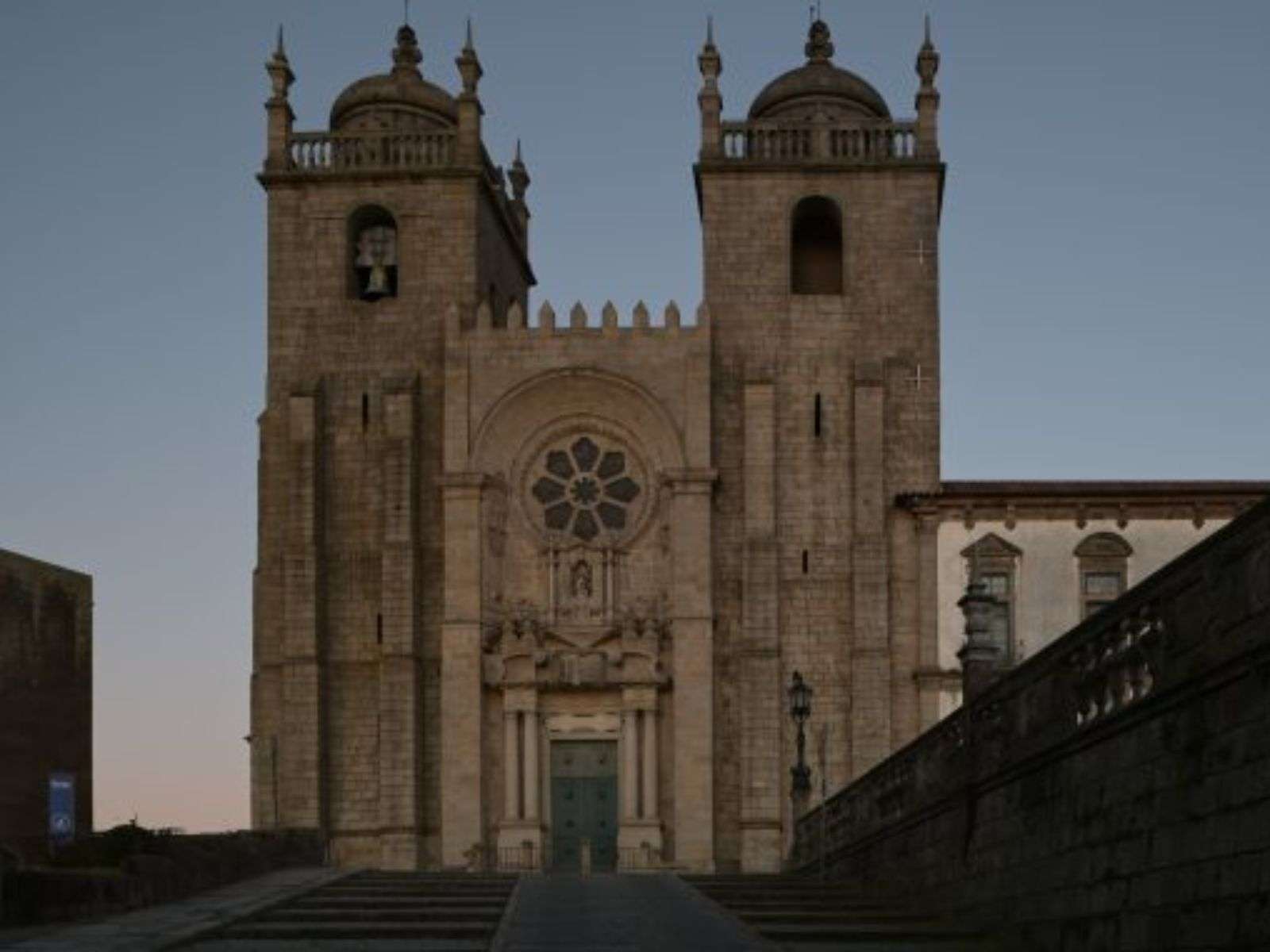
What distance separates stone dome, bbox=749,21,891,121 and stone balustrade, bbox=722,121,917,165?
3.44 ft

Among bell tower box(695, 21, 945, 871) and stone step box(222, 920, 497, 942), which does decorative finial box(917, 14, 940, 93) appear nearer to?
bell tower box(695, 21, 945, 871)

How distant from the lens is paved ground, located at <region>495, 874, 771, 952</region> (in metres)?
23.0

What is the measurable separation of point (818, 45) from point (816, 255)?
220 inches

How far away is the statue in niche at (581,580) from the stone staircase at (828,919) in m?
19.4

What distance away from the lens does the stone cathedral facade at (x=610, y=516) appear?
53688 mm

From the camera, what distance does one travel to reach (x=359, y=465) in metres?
56.2

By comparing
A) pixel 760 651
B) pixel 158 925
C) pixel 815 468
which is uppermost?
pixel 815 468

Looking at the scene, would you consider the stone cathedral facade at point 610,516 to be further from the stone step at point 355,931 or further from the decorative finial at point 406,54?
the stone step at point 355,931

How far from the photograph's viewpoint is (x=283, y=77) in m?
57.8

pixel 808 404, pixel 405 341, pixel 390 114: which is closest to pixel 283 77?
pixel 390 114

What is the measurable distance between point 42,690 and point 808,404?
2080 centimetres

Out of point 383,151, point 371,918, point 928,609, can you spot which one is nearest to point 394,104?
point 383,151

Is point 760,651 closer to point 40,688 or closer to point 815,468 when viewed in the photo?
point 815,468

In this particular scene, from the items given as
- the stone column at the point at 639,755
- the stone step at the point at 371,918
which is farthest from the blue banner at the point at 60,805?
the stone column at the point at 639,755
